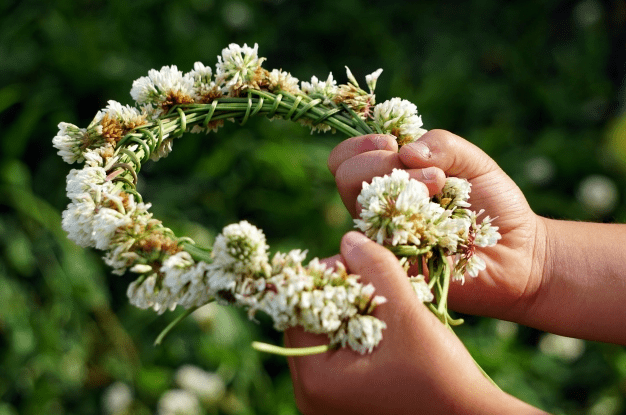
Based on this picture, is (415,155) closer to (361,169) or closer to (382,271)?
(361,169)

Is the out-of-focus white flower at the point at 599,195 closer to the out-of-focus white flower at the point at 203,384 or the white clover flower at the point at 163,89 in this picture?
the out-of-focus white flower at the point at 203,384

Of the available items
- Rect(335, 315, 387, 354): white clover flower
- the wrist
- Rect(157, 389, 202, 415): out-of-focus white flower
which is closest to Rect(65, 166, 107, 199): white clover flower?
Rect(335, 315, 387, 354): white clover flower

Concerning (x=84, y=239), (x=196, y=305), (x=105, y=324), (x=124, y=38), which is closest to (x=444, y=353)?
(x=196, y=305)

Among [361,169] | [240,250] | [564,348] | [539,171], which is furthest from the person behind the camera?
[539,171]

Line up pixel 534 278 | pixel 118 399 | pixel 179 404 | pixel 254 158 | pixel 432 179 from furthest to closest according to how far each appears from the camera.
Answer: pixel 254 158
pixel 118 399
pixel 179 404
pixel 534 278
pixel 432 179

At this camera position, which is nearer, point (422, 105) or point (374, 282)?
point (374, 282)

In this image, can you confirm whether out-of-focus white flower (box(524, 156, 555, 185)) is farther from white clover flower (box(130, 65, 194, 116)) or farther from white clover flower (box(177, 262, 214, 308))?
white clover flower (box(177, 262, 214, 308))

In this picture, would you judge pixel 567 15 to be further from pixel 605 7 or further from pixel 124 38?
pixel 124 38

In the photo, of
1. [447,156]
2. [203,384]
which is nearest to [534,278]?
[447,156]
